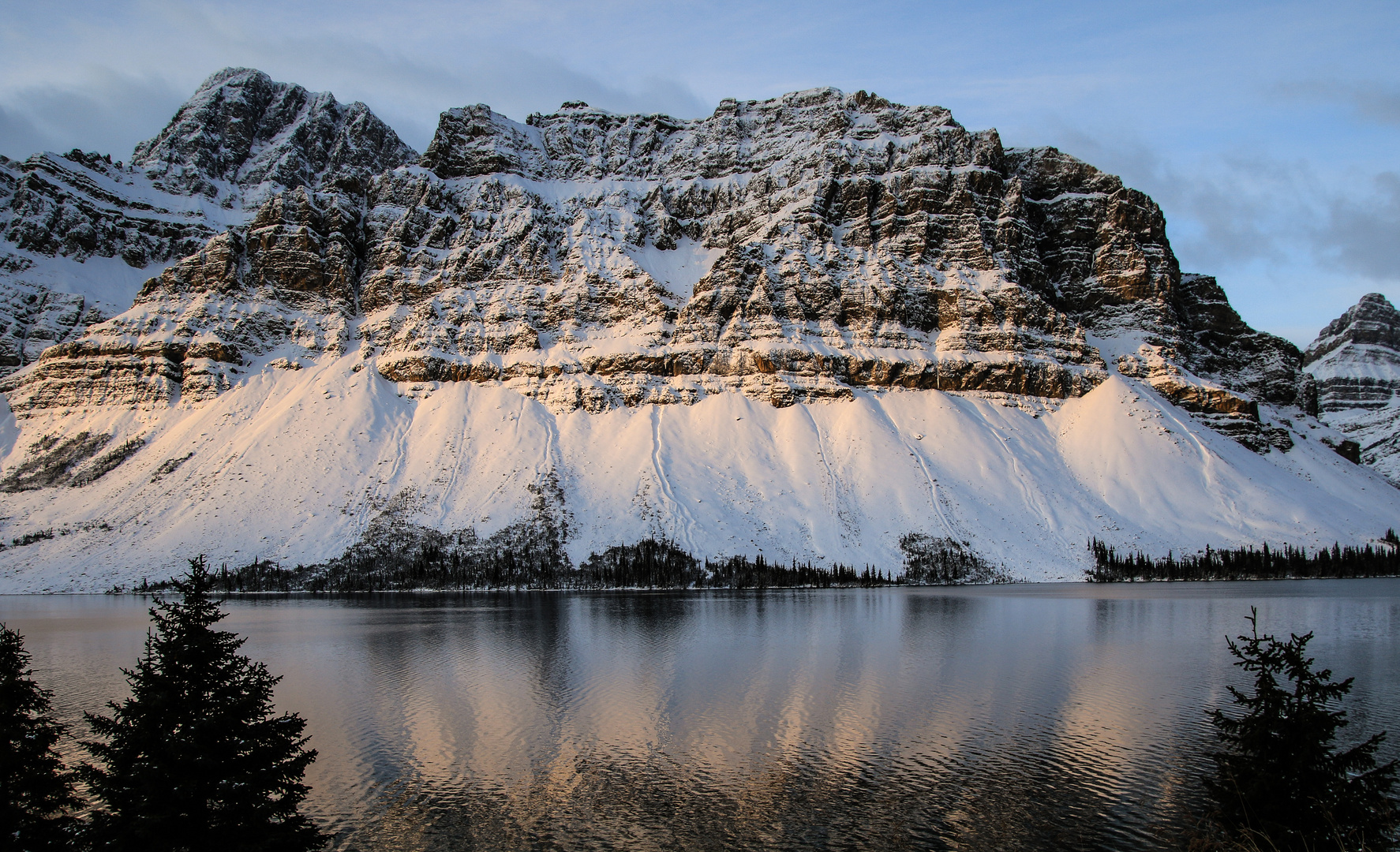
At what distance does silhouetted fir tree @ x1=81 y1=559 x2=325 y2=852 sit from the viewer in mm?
14922

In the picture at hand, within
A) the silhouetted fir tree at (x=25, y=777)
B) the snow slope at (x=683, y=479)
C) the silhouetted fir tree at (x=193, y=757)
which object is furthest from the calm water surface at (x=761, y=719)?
the snow slope at (x=683, y=479)

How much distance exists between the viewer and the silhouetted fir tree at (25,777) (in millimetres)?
16078

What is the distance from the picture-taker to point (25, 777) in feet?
54.9

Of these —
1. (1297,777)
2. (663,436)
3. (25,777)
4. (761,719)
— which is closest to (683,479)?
(663,436)

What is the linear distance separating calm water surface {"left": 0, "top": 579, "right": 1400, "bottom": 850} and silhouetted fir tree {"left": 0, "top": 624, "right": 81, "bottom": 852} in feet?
29.6

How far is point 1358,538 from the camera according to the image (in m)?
156

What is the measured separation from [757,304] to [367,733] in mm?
164604

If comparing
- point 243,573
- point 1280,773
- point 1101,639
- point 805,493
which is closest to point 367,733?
point 1280,773

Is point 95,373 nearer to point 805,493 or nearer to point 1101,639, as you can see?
point 805,493

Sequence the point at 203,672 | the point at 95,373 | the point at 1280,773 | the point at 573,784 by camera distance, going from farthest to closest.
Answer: the point at 95,373 < the point at 573,784 < the point at 1280,773 < the point at 203,672

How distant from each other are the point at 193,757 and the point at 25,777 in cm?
496

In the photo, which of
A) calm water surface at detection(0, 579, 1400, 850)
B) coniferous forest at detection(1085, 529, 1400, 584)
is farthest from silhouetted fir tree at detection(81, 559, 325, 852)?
coniferous forest at detection(1085, 529, 1400, 584)

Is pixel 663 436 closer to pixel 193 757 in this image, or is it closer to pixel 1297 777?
pixel 1297 777

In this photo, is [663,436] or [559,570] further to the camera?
[663,436]
